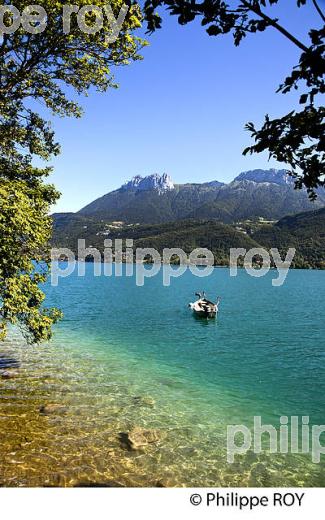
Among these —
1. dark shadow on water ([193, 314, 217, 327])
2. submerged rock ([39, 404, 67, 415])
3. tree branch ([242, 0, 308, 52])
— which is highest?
tree branch ([242, 0, 308, 52])

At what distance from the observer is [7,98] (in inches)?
665

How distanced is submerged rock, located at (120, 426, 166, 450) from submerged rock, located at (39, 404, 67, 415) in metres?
4.06

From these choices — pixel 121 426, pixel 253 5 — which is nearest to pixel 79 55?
pixel 253 5

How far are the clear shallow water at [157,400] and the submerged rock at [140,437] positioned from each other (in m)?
0.32

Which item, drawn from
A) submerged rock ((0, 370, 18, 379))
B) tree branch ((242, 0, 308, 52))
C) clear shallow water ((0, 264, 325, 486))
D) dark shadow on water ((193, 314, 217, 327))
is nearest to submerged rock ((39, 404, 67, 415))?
clear shallow water ((0, 264, 325, 486))

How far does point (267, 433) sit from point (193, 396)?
18.8 ft

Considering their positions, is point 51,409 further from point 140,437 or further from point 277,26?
point 277,26

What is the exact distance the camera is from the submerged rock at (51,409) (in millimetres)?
18391

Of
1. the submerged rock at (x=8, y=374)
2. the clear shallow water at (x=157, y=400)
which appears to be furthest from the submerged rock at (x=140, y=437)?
the submerged rock at (x=8, y=374)

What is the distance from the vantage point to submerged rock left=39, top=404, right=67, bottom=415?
60.3 ft

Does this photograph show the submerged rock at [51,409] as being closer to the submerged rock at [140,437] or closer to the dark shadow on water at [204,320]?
the submerged rock at [140,437]

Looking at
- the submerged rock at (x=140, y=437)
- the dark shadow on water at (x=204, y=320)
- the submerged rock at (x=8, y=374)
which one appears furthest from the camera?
the dark shadow on water at (x=204, y=320)

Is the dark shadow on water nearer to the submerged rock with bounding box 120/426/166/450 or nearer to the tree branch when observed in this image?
the submerged rock with bounding box 120/426/166/450
